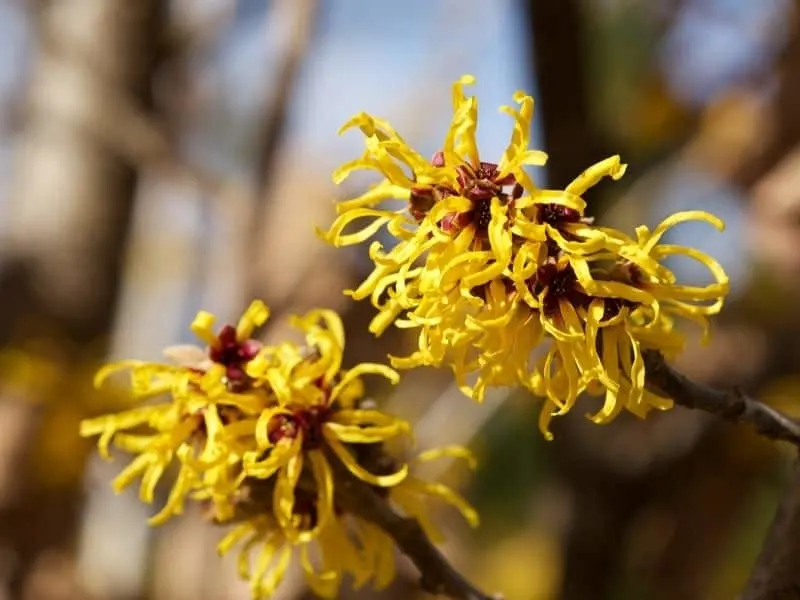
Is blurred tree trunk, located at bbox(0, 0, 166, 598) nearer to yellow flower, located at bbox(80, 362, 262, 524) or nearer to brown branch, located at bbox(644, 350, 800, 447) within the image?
yellow flower, located at bbox(80, 362, 262, 524)

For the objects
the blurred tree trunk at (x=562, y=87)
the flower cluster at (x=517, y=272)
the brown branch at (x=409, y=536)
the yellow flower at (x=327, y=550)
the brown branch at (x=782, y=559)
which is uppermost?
the blurred tree trunk at (x=562, y=87)

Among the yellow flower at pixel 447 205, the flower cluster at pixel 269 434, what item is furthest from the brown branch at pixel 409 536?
the yellow flower at pixel 447 205

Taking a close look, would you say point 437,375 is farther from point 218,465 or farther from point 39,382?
point 218,465

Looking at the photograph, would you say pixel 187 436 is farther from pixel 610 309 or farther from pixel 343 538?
pixel 610 309

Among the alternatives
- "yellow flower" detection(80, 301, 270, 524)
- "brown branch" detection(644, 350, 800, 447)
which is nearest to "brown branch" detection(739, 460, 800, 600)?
"brown branch" detection(644, 350, 800, 447)

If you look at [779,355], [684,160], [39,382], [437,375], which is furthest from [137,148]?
[779,355]

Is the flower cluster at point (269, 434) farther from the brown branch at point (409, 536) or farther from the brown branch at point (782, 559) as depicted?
the brown branch at point (782, 559)

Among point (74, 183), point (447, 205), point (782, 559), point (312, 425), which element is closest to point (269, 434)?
point (312, 425)
